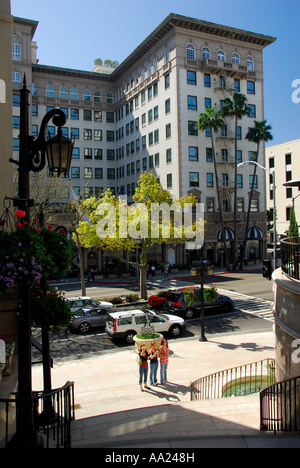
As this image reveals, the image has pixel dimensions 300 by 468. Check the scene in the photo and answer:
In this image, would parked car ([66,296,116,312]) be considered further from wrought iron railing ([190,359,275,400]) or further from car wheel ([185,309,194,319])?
wrought iron railing ([190,359,275,400])

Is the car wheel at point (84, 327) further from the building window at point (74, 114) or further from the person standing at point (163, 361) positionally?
the building window at point (74, 114)

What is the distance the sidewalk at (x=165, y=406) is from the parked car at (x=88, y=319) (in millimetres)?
3747

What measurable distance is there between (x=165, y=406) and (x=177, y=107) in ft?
134

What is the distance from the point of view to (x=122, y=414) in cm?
947

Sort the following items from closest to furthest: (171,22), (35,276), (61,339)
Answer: (35,276), (61,339), (171,22)

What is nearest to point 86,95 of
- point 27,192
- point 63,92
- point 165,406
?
point 63,92

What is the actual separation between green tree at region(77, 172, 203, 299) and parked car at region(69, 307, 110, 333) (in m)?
6.26

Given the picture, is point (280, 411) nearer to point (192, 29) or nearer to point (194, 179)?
point (194, 179)

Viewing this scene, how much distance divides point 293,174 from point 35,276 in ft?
194

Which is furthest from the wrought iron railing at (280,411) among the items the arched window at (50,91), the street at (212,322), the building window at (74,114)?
the arched window at (50,91)

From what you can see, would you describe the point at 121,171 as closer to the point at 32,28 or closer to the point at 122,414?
the point at 32,28

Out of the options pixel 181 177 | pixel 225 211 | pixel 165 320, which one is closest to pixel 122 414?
pixel 165 320

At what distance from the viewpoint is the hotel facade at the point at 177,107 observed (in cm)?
4647

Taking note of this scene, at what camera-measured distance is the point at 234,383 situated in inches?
483
